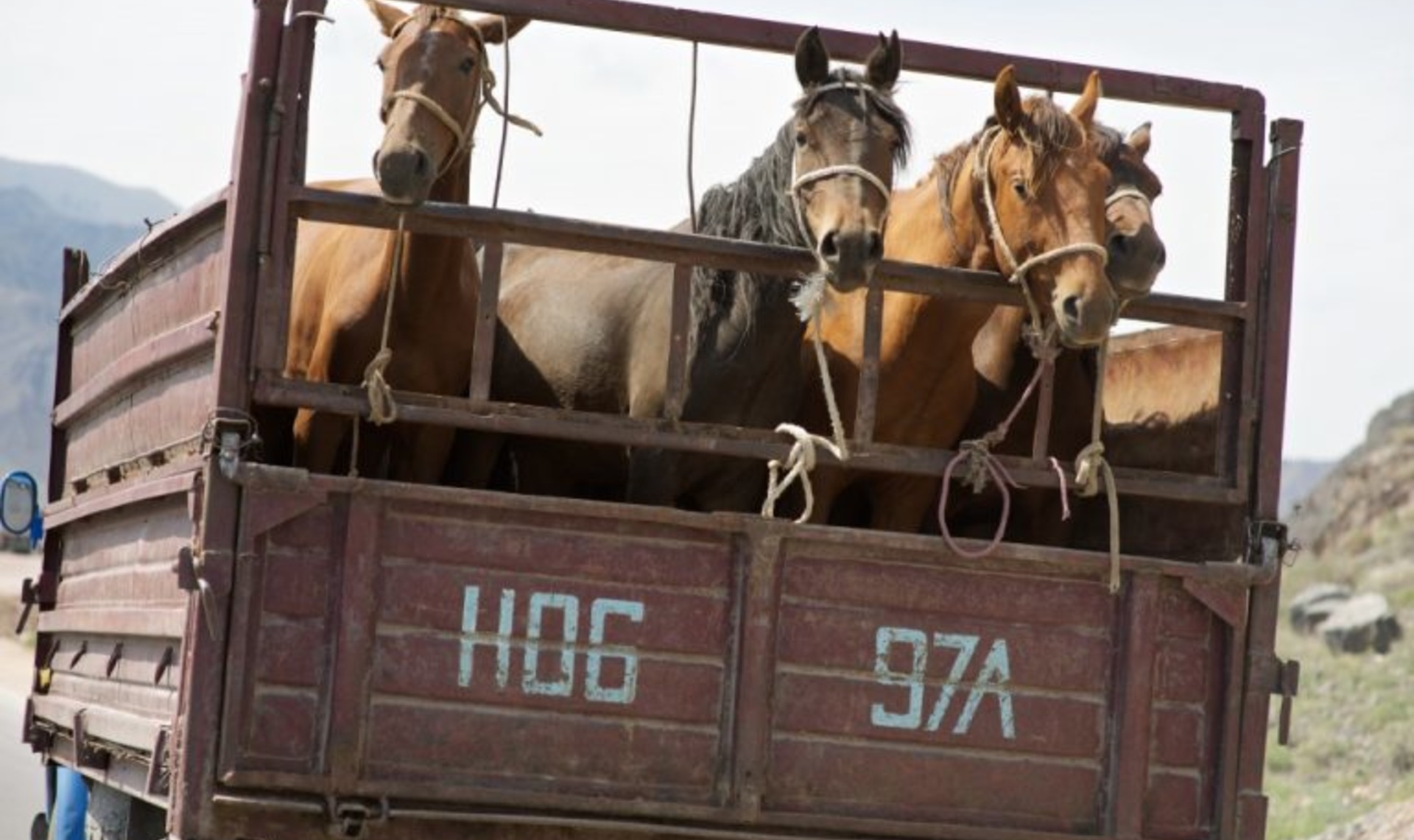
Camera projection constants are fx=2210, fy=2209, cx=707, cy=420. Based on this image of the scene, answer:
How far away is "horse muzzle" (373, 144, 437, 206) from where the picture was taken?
5.04 meters

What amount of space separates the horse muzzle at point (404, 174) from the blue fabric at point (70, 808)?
2961mm

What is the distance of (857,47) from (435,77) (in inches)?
46.5

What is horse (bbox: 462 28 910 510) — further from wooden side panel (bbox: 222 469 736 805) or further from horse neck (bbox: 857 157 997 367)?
wooden side panel (bbox: 222 469 736 805)

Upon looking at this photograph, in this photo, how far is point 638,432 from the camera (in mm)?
4969

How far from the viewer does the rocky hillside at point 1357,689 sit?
1405 centimetres

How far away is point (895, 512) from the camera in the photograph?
251 inches

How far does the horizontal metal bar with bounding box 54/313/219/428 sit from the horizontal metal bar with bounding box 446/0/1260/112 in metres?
1.01

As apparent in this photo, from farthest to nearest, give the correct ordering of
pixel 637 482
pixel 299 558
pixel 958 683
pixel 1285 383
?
pixel 637 482 → pixel 1285 383 → pixel 958 683 → pixel 299 558

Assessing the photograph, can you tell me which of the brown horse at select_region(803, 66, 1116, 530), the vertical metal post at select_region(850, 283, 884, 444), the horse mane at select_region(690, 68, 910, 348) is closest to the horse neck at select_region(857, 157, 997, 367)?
the brown horse at select_region(803, 66, 1116, 530)

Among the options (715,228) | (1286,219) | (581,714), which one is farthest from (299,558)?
(1286,219)

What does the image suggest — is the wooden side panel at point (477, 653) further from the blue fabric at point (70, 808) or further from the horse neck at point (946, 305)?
the blue fabric at point (70, 808)

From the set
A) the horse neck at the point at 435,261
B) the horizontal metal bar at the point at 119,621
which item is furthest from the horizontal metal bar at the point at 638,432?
the horse neck at the point at 435,261

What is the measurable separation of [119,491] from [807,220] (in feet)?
6.78

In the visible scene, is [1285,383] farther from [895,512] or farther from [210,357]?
[210,357]
